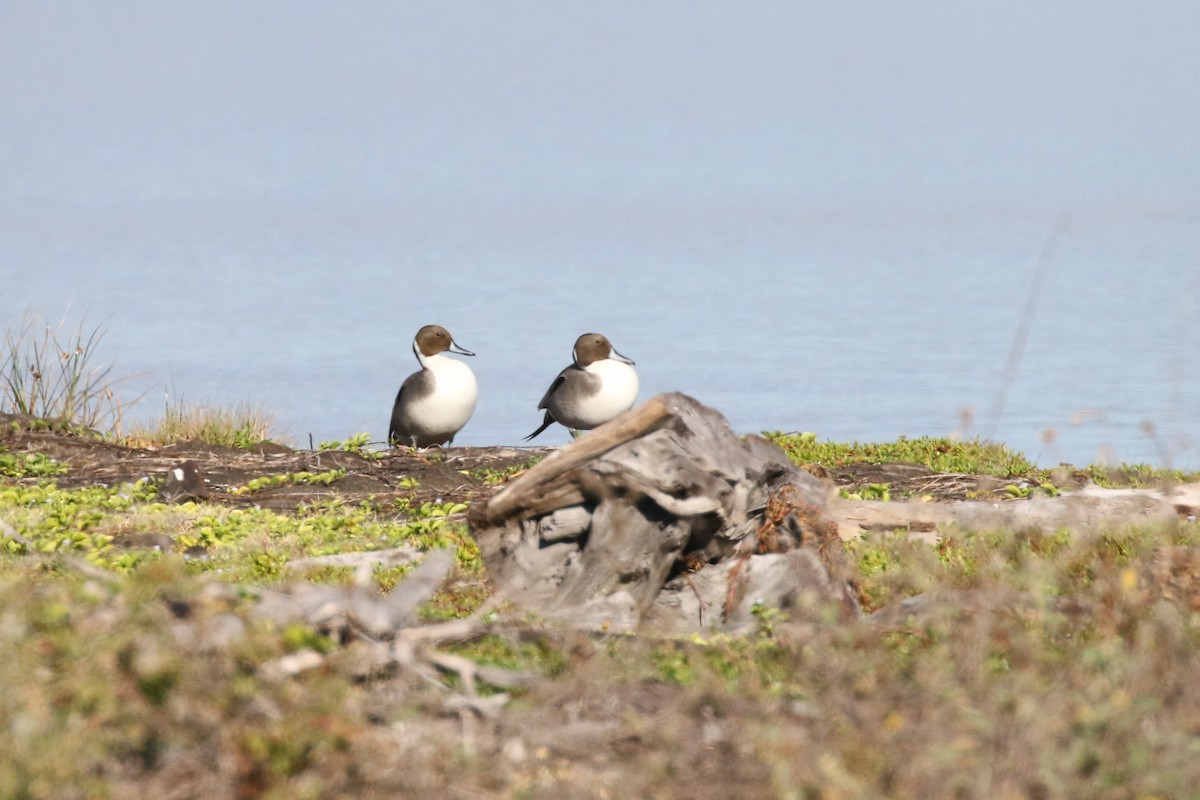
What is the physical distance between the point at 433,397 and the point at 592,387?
162 centimetres

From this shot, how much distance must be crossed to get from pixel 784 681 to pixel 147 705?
2429 mm

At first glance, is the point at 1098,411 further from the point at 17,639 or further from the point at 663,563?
the point at 17,639

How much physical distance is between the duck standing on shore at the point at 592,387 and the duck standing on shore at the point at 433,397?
942 millimetres

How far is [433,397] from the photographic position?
548 inches

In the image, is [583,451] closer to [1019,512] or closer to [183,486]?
[1019,512]

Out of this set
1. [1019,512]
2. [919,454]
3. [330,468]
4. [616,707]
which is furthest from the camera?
[919,454]

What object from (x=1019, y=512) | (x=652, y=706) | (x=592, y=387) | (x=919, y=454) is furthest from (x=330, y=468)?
(x=652, y=706)

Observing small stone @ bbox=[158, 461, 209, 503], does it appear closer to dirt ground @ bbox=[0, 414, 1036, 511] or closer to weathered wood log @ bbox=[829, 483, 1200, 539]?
dirt ground @ bbox=[0, 414, 1036, 511]

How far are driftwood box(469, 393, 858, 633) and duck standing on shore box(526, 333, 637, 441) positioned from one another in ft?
20.9

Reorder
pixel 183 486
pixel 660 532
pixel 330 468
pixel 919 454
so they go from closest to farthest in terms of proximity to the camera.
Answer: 1. pixel 660 532
2. pixel 183 486
3. pixel 330 468
4. pixel 919 454

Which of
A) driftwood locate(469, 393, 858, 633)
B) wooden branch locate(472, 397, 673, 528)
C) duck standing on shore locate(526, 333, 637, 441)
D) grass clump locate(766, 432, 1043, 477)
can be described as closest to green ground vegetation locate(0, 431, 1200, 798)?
driftwood locate(469, 393, 858, 633)

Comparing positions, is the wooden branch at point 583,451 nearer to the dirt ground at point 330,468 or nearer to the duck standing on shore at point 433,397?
the dirt ground at point 330,468

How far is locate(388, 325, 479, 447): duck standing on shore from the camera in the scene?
14.0 m

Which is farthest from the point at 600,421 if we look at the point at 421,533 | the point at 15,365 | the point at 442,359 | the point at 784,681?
the point at 784,681
